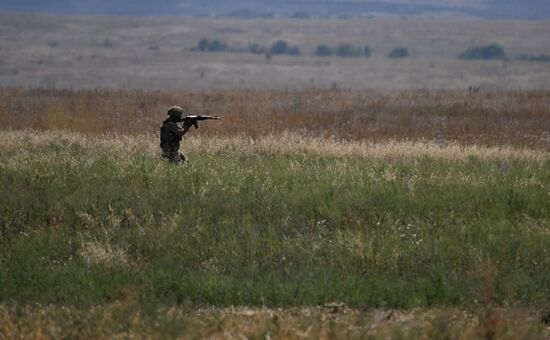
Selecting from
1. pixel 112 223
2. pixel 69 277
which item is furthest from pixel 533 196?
pixel 69 277

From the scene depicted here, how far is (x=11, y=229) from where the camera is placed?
36.4ft

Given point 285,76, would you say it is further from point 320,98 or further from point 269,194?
point 269,194

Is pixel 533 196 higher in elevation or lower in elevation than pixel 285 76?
higher

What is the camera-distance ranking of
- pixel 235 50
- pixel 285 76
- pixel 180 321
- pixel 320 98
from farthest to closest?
pixel 235 50, pixel 285 76, pixel 320 98, pixel 180 321

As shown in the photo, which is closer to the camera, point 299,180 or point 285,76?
point 299,180

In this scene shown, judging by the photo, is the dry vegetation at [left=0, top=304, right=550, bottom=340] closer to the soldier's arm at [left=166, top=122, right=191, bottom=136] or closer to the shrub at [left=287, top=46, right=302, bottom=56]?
the soldier's arm at [left=166, top=122, right=191, bottom=136]

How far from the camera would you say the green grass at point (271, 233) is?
344 inches

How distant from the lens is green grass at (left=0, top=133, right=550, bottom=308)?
28.7 ft

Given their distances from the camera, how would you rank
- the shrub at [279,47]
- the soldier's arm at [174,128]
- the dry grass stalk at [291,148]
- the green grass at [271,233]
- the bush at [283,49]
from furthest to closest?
the shrub at [279,47]
the bush at [283,49]
the dry grass stalk at [291,148]
the soldier's arm at [174,128]
the green grass at [271,233]

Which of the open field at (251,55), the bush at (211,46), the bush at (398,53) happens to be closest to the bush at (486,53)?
the open field at (251,55)

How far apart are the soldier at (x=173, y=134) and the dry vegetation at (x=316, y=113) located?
783cm

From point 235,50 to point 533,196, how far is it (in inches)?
4302

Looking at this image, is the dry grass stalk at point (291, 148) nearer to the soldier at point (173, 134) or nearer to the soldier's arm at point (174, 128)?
the soldier at point (173, 134)

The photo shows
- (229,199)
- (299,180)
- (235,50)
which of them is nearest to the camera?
(229,199)
